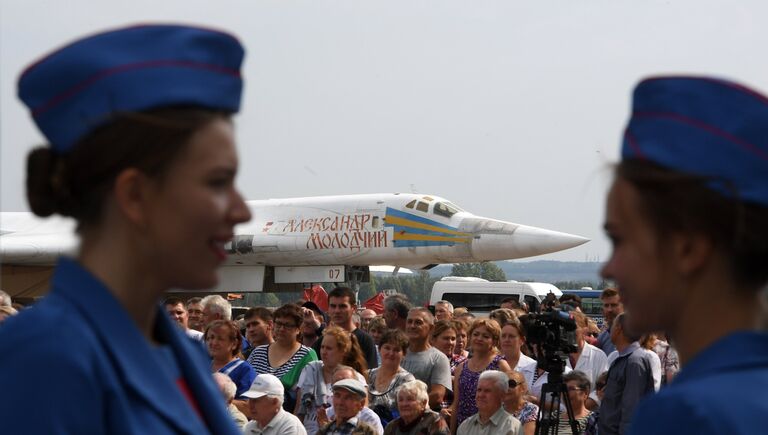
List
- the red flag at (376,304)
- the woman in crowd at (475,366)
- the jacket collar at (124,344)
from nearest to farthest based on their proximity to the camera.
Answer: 1. the jacket collar at (124,344)
2. the woman in crowd at (475,366)
3. the red flag at (376,304)

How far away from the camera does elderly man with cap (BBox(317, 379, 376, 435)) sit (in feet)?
22.7

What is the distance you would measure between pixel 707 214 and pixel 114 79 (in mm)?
797

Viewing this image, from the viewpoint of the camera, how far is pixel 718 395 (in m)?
1.31

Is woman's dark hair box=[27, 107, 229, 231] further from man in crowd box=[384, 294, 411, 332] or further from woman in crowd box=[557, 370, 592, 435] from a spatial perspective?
man in crowd box=[384, 294, 411, 332]

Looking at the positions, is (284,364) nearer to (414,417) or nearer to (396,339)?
(396,339)

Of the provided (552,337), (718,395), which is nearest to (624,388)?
(552,337)

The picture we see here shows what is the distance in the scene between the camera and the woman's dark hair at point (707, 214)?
1.40m

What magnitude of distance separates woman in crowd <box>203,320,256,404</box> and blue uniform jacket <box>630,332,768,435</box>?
644 cm

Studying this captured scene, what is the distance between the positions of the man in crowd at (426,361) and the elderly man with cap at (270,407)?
76.0 inches

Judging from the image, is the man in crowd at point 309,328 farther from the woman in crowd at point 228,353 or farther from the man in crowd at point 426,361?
the woman in crowd at point 228,353

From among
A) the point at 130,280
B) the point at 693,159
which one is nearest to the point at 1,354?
the point at 130,280

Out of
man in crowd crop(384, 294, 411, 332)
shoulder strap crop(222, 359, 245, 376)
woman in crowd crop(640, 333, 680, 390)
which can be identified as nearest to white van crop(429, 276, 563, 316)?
man in crowd crop(384, 294, 411, 332)

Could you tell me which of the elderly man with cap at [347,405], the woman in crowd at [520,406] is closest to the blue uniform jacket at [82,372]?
the elderly man with cap at [347,405]

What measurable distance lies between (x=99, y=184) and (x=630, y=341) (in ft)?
21.6
